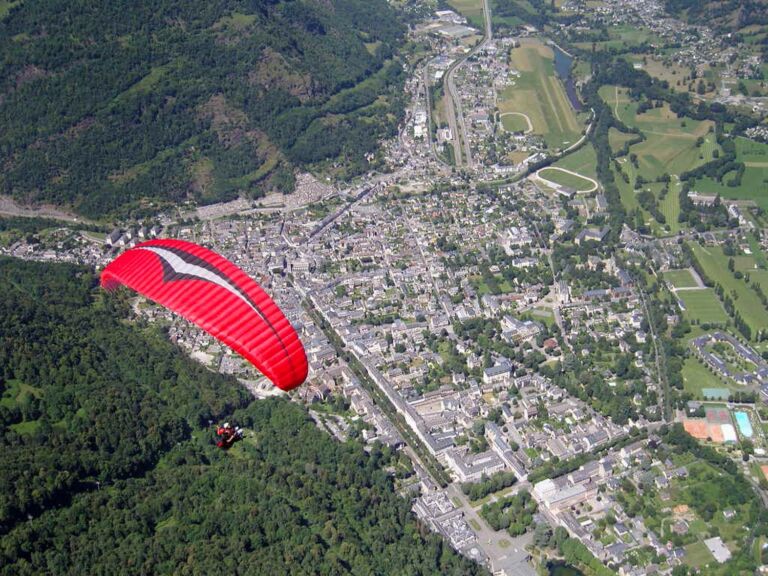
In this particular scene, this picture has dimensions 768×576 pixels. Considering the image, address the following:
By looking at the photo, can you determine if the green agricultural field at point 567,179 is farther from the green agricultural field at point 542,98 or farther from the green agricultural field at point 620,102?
the green agricultural field at point 620,102

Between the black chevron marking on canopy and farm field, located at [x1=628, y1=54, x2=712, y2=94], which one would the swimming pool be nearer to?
the black chevron marking on canopy

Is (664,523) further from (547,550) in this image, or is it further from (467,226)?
(467,226)

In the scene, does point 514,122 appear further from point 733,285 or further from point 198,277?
point 198,277

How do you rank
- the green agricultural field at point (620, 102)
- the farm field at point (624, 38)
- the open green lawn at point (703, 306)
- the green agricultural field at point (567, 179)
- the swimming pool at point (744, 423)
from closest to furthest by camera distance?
the swimming pool at point (744, 423) → the open green lawn at point (703, 306) → the green agricultural field at point (567, 179) → the green agricultural field at point (620, 102) → the farm field at point (624, 38)

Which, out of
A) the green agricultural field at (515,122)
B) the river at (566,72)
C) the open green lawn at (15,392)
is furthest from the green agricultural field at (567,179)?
the open green lawn at (15,392)

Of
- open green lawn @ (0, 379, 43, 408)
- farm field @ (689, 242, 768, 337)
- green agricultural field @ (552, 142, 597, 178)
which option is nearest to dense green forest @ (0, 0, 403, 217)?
green agricultural field @ (552, 142, 597, 178)

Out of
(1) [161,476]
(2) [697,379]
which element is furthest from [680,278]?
(1) [161,476]
